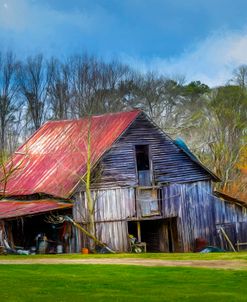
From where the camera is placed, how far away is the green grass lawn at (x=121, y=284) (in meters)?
14.7

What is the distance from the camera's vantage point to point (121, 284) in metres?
17.1

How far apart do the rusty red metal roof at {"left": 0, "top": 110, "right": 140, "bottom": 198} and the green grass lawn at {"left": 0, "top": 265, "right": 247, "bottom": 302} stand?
1409 centimetres

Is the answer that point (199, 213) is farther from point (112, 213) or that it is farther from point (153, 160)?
point (112, 213)

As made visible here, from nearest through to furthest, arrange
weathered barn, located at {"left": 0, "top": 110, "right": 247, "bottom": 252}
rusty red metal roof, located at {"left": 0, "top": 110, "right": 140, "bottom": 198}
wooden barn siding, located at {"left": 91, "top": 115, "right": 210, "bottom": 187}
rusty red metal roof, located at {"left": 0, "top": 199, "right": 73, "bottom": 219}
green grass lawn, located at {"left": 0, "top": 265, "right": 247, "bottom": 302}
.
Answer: green grass lawn, located at {"left": 0, "top": 265, "right": 247, "bottom": 302}
rusty red metal roof, located at {"left": 0, "top": 199, "right": 73, "bottom": 219}
weathered barn, located at {"left": 0, "top": 110, "right": 247, "bottom": 252}
rusty red metal roof, located at {"left": 0, "top": 110, "right": 140, "bottom": 198}
wooden barn siding, located at {"left": 91, "top": 115, "right": 210, "bottom": 187}

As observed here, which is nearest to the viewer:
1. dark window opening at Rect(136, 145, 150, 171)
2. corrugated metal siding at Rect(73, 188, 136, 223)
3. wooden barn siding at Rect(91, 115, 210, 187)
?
corrugated metal siding at Rect(73, 188, 136, 223)

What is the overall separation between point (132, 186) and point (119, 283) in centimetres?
2019

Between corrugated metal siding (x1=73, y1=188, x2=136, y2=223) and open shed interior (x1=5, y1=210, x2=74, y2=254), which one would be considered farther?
corrugated metal siding (x1=73, y1=188, x2=136, y2=223)

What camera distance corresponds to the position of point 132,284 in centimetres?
1711

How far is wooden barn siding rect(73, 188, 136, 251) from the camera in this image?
1394 inches

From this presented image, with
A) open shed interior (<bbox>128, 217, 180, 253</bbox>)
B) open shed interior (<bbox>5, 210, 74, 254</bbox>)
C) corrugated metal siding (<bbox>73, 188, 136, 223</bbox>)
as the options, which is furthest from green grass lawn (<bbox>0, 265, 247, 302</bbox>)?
open shed interior (<bbox>128, 217, 180, 253</bbox>)

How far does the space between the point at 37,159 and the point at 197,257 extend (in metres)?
17.0

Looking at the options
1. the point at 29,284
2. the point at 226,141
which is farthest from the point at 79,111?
the point at 29,284

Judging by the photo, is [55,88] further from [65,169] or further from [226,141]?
[65,169]

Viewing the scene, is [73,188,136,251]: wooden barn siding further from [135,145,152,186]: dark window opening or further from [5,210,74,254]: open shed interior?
[135,145,152,186]: dark window opening
